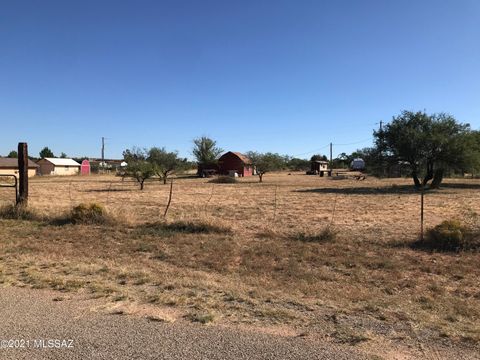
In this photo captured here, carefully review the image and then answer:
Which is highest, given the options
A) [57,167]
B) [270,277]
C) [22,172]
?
[57,167]

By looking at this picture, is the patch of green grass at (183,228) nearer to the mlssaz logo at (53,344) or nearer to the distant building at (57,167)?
the mlssaz logo at (53,344)

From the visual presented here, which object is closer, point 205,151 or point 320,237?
point 320,237

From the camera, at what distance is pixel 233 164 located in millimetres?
77438

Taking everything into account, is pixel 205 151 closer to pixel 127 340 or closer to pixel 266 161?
pixel 266 161

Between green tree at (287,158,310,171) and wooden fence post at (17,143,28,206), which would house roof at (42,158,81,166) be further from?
wooden fence post at (17,143,28,206)

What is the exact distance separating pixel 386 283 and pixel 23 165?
40.2 ft

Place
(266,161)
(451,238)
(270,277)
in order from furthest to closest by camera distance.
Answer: (266,161), (451,238), (270,277)

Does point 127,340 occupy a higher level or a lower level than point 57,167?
lower

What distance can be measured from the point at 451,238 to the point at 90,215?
937cm

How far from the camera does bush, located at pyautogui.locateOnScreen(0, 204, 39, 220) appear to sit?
13758mm

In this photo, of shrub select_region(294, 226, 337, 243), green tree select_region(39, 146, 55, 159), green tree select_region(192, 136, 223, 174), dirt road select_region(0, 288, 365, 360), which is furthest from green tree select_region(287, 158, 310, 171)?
dirt road select_region(0, 288, 365, 360)

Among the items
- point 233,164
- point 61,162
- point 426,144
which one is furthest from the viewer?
point 61,162

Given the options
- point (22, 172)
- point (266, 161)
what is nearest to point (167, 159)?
point (266, 161)

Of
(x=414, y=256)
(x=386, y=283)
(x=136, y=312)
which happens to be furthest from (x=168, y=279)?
(x=414, y=256)
